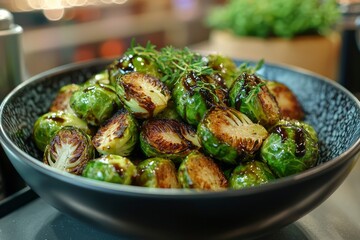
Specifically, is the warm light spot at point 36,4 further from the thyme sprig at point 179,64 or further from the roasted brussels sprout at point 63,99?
the thyme sprig at point 179,64

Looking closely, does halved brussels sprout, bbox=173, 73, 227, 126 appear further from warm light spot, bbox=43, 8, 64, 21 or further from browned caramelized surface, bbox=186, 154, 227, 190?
warm light spot, bbox=43, 8, 64, 21

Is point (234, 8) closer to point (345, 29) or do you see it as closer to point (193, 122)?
point (345, 29)

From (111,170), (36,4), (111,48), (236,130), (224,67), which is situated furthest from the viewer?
(111,48)

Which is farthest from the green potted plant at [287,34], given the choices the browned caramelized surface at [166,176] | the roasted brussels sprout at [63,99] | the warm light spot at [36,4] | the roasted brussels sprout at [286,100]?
the warm light spot at [36,4]

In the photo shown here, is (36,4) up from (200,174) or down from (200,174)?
down

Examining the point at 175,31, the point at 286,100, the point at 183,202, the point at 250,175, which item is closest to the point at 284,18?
the point at 286,100

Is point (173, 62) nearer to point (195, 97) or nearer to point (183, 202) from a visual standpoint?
point (195, 97)

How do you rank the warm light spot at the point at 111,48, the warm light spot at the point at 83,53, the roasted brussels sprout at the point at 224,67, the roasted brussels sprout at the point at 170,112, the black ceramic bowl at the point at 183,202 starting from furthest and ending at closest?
the warm light spot at the point at 111,48, the warm light spot at the point at 83,53, the roasted brussels sprout at the point at 224,67, the roasted brussels sprout at the point at 170,112, the black ceramic bowl at the point at 183,202
